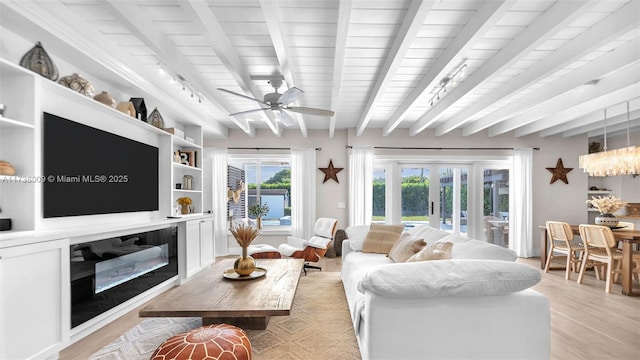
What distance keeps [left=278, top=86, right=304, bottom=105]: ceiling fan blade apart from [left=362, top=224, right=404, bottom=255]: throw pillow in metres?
1.82

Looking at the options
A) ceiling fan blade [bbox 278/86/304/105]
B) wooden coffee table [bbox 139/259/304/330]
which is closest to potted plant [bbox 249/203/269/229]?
wooden coffee table [bbox 139/259/304/330]

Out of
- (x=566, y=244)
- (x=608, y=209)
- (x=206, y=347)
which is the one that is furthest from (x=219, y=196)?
(x=608, y=209)

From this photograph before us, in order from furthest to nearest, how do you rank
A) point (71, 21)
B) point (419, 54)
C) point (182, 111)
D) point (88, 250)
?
point (182, 111), point (419, 54), point (88, 250), point (71, 21)

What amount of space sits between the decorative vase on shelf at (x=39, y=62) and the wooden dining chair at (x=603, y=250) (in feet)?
19.2

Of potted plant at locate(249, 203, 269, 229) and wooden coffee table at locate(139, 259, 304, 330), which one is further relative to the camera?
potted plant at locate(249, 203, 269, 229)

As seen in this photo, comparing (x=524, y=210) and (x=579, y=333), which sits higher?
(x=524, y=210)

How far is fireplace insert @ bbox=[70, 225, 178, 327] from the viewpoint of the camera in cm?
258

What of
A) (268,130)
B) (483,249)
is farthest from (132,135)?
(483,249)

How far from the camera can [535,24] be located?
94.4 inches

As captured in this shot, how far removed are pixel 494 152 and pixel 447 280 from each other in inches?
218

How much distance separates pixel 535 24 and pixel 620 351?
2.49m

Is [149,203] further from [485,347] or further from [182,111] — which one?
[485,347]

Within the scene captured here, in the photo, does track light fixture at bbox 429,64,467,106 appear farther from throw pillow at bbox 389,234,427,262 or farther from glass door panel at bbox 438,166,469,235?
glass door panel at bbox 438,166,469,235

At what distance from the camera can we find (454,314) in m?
1.74
